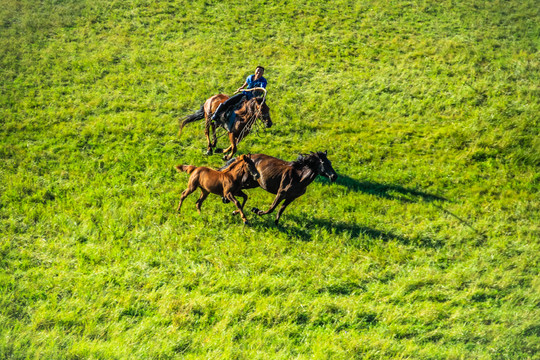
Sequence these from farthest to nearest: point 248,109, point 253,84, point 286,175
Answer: point 253,84 < point 248,109 < point 286,175

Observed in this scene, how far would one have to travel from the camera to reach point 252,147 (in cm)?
1861

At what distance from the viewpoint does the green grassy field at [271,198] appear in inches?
390

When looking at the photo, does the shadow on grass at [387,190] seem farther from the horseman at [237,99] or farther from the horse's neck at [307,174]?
the horseman at [237,99]

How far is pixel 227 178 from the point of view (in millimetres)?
12477

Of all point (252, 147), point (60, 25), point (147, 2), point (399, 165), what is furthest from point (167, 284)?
point (147, 2)

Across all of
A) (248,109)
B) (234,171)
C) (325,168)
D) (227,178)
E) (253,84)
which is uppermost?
(253,84)

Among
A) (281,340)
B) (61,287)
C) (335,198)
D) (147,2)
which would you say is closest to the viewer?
(281,340)

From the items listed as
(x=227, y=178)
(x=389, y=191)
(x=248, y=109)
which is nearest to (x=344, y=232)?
(x=389, y=191)

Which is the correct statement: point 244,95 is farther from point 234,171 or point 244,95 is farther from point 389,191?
point 389,191

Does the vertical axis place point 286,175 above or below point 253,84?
below

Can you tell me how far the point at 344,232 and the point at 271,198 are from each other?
295 centimetres

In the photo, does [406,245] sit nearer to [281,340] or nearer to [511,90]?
[281,340]

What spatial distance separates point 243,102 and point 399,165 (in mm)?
7133

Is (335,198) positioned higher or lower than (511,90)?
lower
